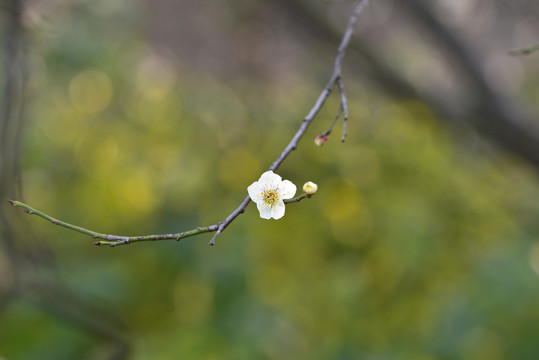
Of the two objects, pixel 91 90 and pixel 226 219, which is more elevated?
pixel 91 90

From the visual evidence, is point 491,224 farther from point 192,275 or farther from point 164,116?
point 164,116

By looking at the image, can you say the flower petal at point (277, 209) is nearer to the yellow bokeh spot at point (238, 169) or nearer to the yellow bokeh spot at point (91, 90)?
the yellow bokeh spot at point (238, 169)

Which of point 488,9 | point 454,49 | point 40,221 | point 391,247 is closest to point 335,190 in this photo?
point 391,247

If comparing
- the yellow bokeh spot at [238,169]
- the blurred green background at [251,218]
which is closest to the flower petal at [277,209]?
the blurred green background at [251,218]

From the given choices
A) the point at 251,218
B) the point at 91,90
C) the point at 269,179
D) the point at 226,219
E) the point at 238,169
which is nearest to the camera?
the point at 226,219

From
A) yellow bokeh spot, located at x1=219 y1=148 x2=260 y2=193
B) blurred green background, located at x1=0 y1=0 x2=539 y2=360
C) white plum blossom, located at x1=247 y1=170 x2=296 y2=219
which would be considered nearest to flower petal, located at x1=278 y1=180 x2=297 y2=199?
white plum blossom, located at x1=247 y1=170 x2=296 y2=219

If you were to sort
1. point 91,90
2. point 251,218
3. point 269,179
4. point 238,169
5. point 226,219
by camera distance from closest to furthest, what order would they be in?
point 226,219 < point 269,179 < point 251,218 < point 238,169 < point 91,90

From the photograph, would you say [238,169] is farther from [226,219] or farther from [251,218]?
[226,219]

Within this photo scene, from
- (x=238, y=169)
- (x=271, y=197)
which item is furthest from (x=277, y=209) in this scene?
(x=238, y=169)
